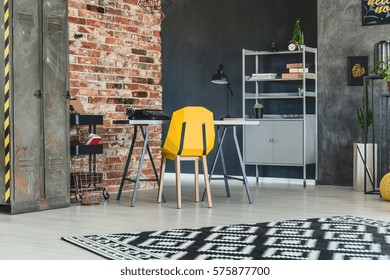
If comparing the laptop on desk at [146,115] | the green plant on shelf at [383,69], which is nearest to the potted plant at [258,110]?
the green plant on shelf at [383,69]

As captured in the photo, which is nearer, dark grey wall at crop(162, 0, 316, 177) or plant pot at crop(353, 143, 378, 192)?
plant pot at crop(353, 143, 378, 192)

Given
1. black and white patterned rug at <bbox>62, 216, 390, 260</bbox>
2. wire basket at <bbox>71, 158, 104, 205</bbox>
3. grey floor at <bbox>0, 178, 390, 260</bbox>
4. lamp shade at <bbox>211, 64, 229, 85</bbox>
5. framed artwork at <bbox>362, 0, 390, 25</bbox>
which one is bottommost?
grey floor at <bbox>0, 178, 390, 260</bbox>

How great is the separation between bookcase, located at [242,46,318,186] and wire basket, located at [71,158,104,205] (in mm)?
2455

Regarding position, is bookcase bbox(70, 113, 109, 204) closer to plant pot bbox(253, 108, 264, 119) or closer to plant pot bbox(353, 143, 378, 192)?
plant pot bbox(253, 108, 264, 119)

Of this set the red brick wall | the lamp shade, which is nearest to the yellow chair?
the red brick wall

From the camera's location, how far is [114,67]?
817 cm

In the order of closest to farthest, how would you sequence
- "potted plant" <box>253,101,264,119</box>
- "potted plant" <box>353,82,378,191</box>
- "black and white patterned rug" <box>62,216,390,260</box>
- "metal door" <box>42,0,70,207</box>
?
"black and white patterned rug" <box>62,216,390,260</box>
"metal door" <box>42,0,70,207</box>
"potted plant" <box>353,82,378,191</box>
"potted plant" <box>253,101,264,119</box>

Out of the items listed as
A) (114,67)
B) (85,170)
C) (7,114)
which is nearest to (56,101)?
(7,114)

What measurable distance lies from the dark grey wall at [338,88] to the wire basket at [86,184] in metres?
3.04

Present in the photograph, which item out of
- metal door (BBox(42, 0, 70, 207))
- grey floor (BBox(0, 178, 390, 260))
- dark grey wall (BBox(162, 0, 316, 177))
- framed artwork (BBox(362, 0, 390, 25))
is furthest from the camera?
dark grey wall (BBox(162, 0, 316, 177))

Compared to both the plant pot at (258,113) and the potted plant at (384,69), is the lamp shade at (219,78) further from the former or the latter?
the potted plant at (384,69)

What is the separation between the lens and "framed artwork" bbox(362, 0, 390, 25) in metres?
8.52

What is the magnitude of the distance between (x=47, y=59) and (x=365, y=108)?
3.81 meters

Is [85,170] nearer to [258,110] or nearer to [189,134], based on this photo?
[189,134]
